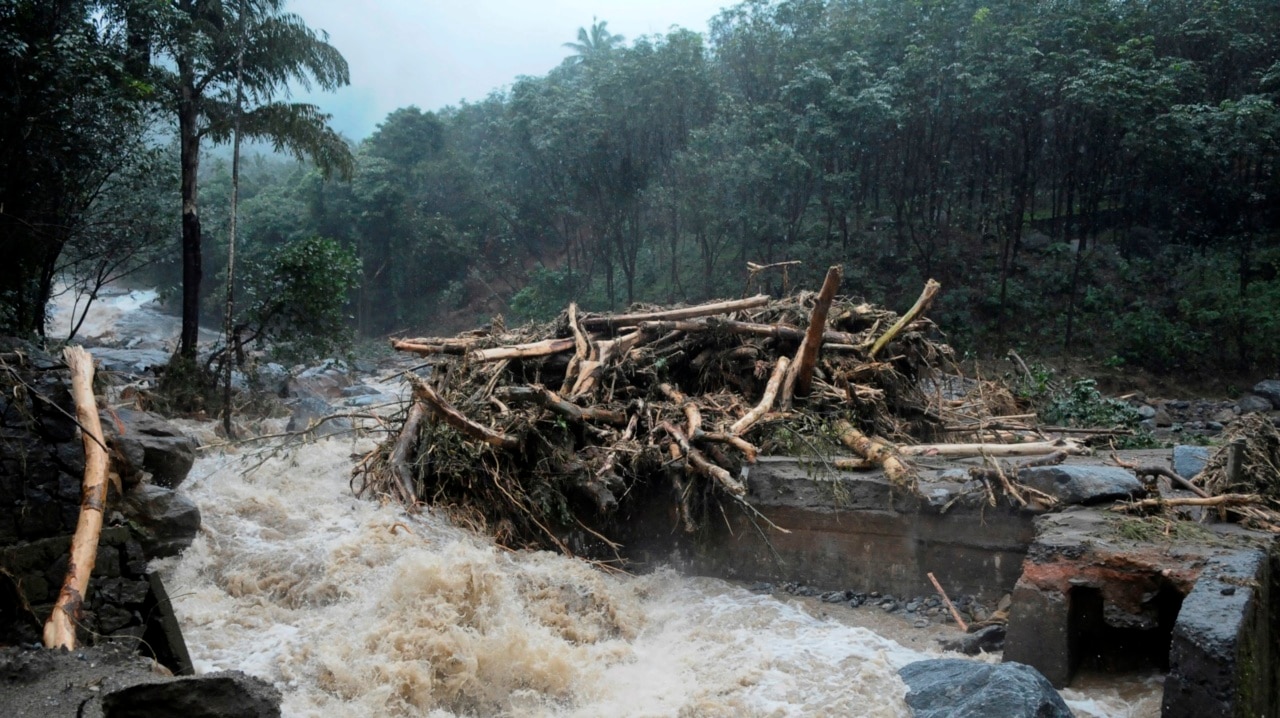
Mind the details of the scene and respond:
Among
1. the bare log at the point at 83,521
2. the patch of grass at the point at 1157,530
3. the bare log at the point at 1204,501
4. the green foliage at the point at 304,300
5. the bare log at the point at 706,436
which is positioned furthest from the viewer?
the green foliage at the point at 304,300

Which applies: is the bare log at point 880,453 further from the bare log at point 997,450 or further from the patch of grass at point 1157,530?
the patch of grass at point 1157,530

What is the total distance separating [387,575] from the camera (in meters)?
5.62

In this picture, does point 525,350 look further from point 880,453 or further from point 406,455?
point 880,453

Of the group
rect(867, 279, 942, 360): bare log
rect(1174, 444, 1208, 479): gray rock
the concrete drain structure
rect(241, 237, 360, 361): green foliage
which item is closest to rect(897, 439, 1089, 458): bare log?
the concrete drain structure

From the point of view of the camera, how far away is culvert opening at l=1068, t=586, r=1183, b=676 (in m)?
4.70

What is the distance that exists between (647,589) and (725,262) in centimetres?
1362

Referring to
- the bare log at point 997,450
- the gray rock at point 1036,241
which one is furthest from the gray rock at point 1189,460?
the gray rock at point 1036,241

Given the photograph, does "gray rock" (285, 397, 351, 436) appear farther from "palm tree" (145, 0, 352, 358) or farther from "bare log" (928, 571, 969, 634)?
"bare log" (928, 571, 969, 634)

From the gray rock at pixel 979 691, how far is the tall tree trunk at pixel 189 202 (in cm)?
1361

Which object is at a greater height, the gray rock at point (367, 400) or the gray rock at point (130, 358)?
the gray rock at point (130, 358)

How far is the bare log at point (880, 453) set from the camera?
19.8 feet

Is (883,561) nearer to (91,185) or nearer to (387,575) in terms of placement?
(387,575)

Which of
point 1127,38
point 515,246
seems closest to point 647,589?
point 1127,38

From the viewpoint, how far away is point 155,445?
6188 millimetres
